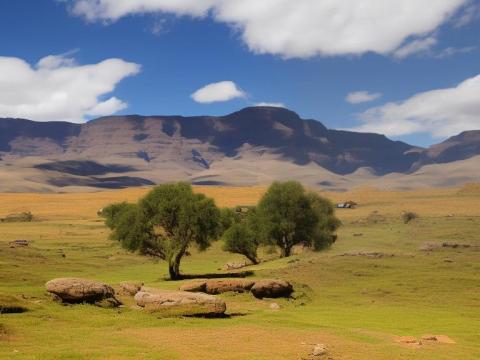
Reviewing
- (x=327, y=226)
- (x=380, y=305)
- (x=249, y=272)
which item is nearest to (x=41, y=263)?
(x=249, y=272)

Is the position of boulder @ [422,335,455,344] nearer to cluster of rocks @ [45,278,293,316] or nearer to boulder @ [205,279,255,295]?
cluster of rocks @ [45,278,293,316]

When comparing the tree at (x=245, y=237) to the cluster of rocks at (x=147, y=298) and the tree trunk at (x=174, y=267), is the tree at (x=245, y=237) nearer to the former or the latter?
the tree trunk at (x=174, y=267)

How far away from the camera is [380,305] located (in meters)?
43.8

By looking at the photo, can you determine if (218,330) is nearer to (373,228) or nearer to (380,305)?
(380,305)

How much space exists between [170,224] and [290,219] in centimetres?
2399

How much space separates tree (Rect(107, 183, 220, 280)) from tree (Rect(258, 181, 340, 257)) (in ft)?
57.9

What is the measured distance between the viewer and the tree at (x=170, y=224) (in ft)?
203

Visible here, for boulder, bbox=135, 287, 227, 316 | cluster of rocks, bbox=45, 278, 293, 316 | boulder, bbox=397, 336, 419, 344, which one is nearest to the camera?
boulder, bbox=397, 336, 419, 344

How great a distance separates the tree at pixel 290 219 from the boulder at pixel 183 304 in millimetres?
43713

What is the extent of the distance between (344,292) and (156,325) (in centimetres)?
2310

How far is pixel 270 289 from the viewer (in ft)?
152

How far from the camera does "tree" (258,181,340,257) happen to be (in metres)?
80.1

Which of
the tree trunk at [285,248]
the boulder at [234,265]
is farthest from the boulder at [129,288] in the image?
the tree trunk at [285,248]

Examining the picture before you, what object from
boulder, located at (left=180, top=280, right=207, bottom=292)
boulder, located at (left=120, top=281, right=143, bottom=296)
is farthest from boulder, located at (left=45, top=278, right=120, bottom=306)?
boulder, located at (left=180, top=280, right=207, bottom=292)
